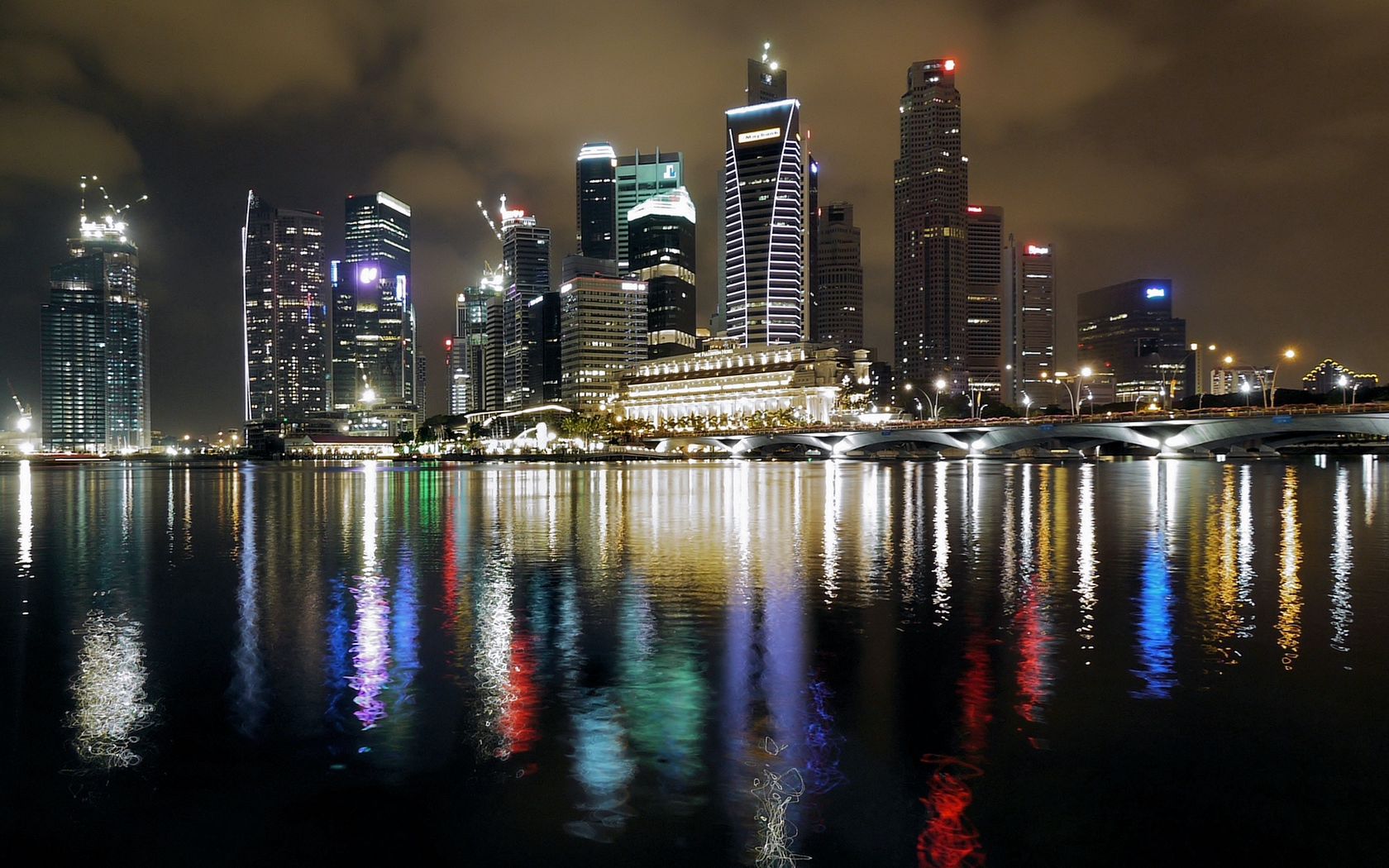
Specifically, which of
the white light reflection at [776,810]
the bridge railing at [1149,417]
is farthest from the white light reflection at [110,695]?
the bridge railing at [1149,417]

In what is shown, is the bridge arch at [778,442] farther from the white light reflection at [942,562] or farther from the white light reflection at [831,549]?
the white light reflection at [942,562]

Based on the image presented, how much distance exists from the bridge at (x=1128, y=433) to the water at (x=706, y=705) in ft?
289

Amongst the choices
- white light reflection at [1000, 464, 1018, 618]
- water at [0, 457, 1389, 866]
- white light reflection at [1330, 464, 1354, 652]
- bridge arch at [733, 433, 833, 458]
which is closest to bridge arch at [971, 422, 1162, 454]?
bridge arch at [733, 433, 833, 458]

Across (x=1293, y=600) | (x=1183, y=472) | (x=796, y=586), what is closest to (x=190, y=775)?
(x=796, y=586)

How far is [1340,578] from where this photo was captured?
21375 mm

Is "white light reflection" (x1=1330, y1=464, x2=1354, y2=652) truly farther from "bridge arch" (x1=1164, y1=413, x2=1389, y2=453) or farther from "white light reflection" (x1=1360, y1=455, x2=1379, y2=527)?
"bridge arch" (x1=1164, y1=413, x2=1389, y2=453)

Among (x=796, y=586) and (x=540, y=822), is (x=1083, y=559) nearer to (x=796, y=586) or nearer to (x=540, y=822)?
(x=796, y=586)

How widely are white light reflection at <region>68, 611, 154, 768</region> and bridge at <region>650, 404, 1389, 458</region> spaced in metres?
112

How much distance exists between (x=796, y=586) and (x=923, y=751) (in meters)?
10.6

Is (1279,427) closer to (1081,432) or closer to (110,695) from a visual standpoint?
(1081,432)

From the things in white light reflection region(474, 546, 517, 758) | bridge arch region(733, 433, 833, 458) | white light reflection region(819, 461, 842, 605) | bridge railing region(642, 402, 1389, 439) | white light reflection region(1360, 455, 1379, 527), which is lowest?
white light reflection region(1360, 455, 1379, 527)

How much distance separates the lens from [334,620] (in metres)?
17.5

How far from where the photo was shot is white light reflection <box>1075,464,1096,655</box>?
15731mm

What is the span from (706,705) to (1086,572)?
1495cm
